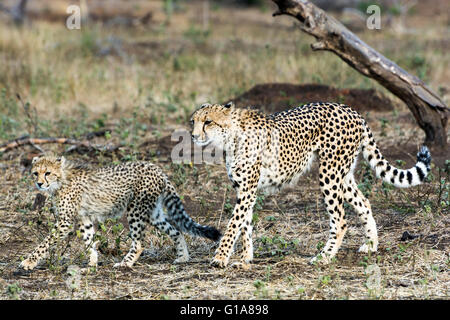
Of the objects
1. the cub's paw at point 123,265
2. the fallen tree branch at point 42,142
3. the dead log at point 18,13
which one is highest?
the dead log at point 18,13

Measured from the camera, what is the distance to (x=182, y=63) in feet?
42.9

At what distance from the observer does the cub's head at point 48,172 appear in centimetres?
590

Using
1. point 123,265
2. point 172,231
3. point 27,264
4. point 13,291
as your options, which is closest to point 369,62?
point 172,231

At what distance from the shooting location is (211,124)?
5559mm

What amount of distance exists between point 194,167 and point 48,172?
213 centimetres

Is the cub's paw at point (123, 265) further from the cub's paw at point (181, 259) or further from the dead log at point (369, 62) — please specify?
the dead log at point (369, 62)

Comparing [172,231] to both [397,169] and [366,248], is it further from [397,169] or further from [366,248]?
[397,169]

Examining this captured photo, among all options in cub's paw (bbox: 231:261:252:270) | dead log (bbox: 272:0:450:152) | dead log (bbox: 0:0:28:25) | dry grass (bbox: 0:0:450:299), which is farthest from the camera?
dead log (bbox: 0:0:28:25)

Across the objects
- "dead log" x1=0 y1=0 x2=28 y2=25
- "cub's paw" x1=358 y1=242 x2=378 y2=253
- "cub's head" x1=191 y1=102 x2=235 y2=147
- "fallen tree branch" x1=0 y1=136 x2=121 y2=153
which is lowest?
"cub's paw" x1=358 y1=242 x2=378 y2=253

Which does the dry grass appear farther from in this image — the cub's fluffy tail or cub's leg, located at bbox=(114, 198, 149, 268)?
the cub's fluffy tail

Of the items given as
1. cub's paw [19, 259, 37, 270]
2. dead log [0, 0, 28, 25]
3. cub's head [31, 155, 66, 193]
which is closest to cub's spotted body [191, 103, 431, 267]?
cub's head [31, 155, 66, 193]

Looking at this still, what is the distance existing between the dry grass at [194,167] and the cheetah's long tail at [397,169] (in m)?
0.31

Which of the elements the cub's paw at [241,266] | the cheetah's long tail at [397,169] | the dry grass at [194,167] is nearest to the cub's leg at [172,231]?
the dry grass at [194,167]

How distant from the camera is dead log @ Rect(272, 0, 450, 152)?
7.58 metres
